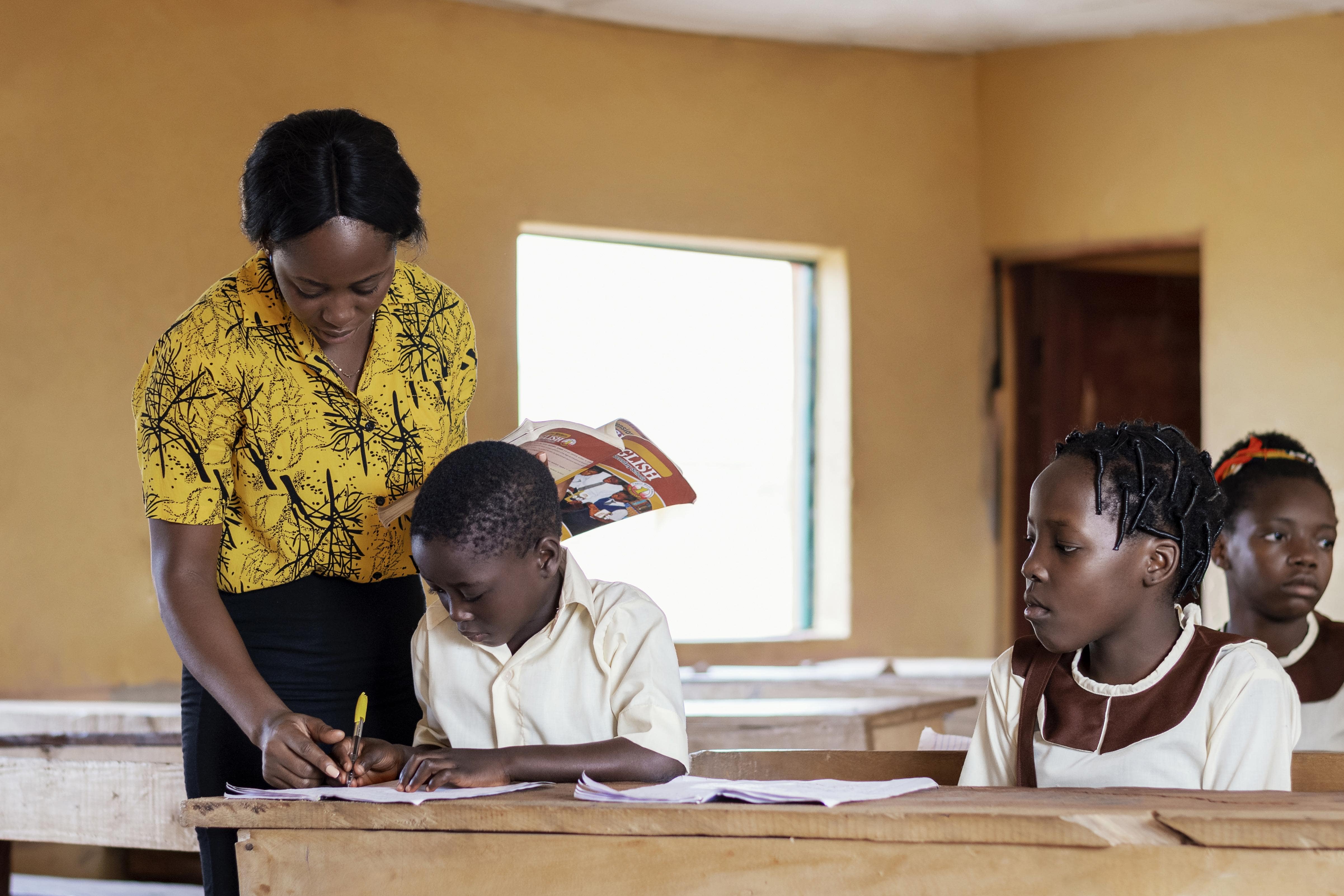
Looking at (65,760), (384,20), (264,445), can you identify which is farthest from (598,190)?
(264,445)

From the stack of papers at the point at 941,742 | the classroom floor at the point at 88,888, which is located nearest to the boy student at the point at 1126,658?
the stack of papers at the point at 941,742

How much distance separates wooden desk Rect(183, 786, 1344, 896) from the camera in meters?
1.16

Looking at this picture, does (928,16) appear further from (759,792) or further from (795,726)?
(759,792)

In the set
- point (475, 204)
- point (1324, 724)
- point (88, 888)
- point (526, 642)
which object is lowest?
point (88, 888)

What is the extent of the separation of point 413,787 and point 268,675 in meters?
0.41

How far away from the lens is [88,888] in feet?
10.8

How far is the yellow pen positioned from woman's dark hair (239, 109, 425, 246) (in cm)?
58

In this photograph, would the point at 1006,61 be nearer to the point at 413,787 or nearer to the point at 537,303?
the point at 537,303

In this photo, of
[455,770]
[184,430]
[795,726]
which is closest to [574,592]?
[455,770]

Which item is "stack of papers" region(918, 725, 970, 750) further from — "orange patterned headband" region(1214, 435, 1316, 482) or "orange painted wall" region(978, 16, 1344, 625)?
"orange painted wall" region(978, 16, 1344, 625)

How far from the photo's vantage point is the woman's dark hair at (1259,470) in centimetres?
249

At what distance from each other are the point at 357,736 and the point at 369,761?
3cm

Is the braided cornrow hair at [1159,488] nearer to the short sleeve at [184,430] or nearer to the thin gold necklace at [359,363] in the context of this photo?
the thin gold necklace at [359,363]

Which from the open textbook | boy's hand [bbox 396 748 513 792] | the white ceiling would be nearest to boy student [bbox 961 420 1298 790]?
the open textbook
